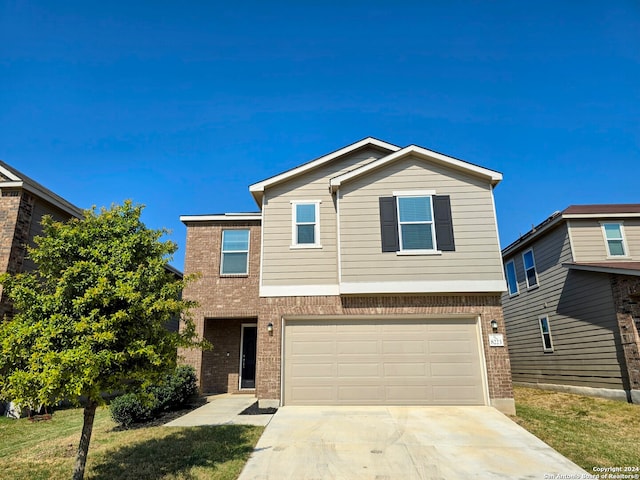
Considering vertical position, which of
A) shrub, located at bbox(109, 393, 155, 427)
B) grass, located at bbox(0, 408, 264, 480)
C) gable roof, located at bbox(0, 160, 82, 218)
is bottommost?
grass, located at bbox(0, 408, 264, 480)

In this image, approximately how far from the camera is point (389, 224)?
10570 millimetres

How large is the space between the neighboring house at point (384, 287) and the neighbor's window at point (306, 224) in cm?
3

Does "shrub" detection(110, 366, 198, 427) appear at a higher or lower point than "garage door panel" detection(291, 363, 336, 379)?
lower

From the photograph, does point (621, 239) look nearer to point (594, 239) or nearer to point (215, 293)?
point (594, 239)

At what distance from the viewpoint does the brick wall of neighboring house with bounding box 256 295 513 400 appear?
985 cm

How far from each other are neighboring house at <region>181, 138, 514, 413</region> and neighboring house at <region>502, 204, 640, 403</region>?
4.63 meters

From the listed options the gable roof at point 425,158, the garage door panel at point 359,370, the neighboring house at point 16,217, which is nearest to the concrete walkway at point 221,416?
the garage door panel at point 359,370

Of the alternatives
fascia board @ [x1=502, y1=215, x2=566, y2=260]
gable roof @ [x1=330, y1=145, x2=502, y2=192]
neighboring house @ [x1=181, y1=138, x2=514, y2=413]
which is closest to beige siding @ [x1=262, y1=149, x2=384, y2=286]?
neighboring house @ [x1=181, y1=138, x2=514, y2=413]

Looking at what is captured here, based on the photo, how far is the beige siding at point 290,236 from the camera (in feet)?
35.0

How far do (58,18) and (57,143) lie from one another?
747 cm

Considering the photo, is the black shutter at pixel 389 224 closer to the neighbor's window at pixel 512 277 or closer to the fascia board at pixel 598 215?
the fascia board at pixel 598 215

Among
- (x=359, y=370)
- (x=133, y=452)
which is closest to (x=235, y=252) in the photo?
(x=359, y=370)

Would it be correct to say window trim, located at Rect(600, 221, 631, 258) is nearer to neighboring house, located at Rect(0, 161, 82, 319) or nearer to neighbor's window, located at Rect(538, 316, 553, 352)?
neighbor's window, located at Rect(538, 316, 553, 352)

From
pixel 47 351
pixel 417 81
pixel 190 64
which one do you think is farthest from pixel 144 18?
pixel 47 351
